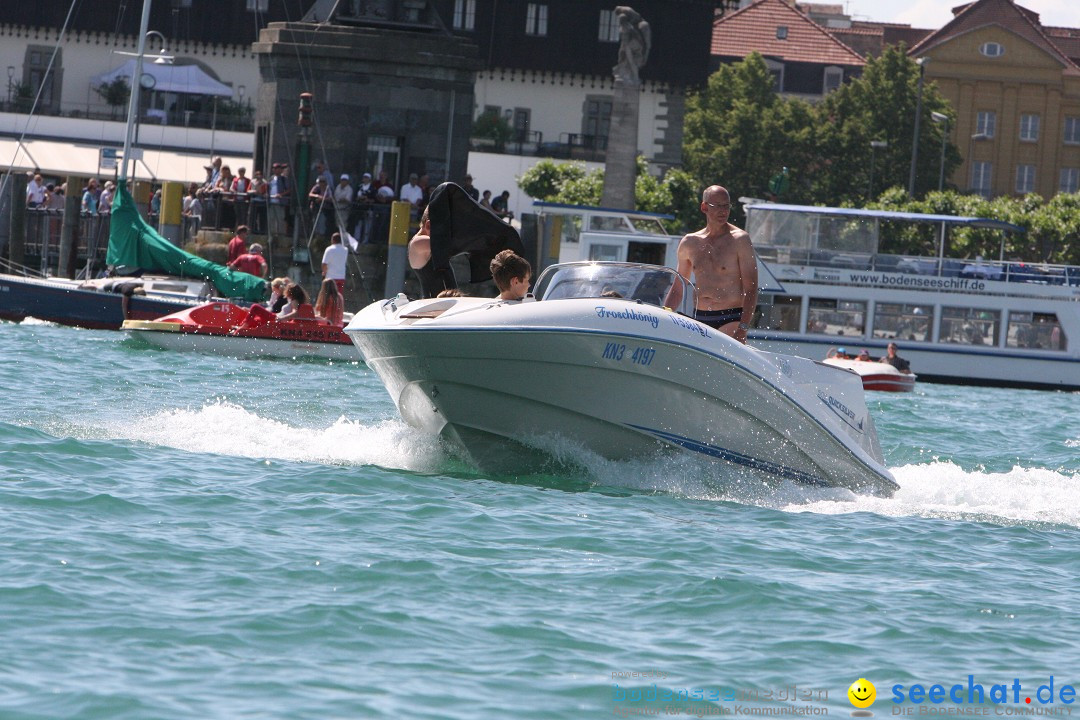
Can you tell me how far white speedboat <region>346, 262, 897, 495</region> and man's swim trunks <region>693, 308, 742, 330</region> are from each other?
18.9 inches

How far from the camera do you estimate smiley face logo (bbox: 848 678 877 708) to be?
6.44m

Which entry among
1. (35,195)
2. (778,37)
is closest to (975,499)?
(35,195)

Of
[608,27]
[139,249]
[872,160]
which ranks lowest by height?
[139,249]

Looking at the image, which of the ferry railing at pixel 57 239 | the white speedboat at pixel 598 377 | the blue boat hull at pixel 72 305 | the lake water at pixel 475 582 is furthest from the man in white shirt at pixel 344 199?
the white speedboat at pixel 598 377

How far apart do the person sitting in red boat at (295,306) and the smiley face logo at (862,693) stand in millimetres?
18595

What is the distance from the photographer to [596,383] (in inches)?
398

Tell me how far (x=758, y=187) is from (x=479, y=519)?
5594 centimetres

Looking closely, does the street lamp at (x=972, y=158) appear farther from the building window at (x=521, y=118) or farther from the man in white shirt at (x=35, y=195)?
the man in white shirt at (x=35, y=195)

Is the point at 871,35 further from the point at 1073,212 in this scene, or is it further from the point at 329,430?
the point at 329,430

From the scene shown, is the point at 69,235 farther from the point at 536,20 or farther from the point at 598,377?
the point at 536,20

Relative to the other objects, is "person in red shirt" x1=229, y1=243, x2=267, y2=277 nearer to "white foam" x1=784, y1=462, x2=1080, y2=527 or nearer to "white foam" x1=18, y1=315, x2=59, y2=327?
"white foam" x1=18, y1=315, x2=59, y2=327

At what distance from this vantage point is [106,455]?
36.1 ft

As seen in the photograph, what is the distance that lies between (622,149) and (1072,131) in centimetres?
4153

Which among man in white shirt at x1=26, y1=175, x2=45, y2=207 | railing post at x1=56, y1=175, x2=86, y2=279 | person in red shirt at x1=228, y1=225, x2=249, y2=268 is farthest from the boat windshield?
man in white shirt at x1=26, y1=175, x2=45, y2=207
